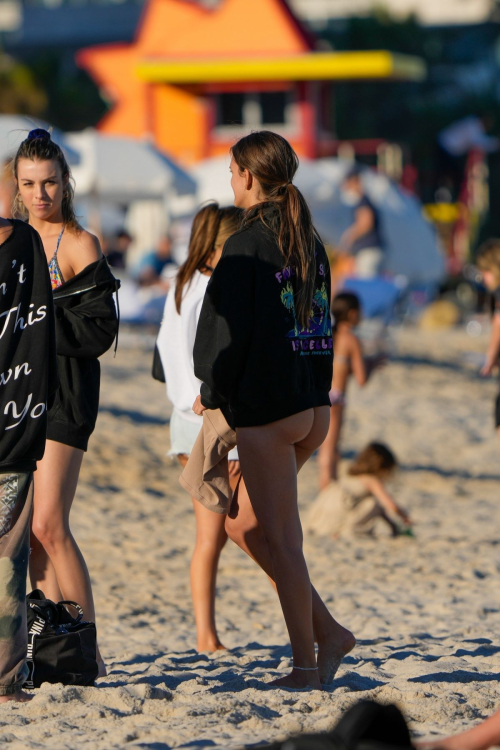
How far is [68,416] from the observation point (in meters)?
3.52

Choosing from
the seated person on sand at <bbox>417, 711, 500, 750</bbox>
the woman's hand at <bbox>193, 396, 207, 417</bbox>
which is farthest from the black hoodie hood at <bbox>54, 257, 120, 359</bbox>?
the seated person on sand at <bbox>417, 711, 500, 750</bbox>

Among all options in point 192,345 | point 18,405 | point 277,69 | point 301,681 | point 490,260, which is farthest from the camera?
point 277,69

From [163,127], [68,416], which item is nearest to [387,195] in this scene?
[163,127]

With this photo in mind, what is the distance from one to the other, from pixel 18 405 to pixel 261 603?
2.85 m

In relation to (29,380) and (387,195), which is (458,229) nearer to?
(387,195)

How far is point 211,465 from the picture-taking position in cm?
354

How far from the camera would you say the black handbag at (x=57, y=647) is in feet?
10.6

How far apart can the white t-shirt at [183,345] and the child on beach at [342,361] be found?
3.03 m

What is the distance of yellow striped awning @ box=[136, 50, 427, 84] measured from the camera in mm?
25766

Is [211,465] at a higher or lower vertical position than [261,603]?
higher

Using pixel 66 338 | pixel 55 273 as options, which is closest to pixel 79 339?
pixel 66 338

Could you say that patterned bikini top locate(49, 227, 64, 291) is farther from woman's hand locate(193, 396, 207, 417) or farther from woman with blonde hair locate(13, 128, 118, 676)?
woman's hand locate(193, 396, 207, 417)

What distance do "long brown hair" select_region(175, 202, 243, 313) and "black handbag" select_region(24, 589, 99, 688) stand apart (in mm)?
1292

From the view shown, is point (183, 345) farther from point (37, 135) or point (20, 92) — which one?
point (20, 92)
